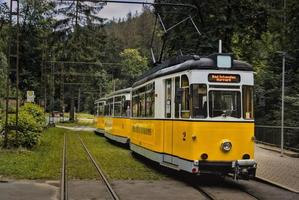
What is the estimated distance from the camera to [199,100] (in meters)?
14.5

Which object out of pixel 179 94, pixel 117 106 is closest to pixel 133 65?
pixel 117 106

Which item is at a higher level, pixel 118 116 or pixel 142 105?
pixel 142 105

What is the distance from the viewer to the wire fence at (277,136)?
2633 cm

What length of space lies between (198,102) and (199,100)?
0.06 metres

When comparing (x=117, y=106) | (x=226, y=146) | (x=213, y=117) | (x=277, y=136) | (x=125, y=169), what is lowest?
(x=125, y=169)

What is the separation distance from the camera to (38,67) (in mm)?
58875

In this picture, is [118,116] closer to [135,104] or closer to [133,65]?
[135,104]

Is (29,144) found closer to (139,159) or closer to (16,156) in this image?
(16,156)

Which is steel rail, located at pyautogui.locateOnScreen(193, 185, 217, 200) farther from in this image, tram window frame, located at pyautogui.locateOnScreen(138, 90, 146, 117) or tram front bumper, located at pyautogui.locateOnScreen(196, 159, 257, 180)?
tram window frame, located at pyautogui.locateOnScreen(138, 90, 146, 117)

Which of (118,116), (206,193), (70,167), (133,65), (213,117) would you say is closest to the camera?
(206,193)

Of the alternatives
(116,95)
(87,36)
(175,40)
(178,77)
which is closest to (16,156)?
(178,77)

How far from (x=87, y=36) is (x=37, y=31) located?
12573 millimetres

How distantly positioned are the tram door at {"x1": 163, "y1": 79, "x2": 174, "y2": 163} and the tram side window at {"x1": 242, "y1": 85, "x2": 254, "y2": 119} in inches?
88.7

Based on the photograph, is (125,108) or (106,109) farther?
(106,109)
